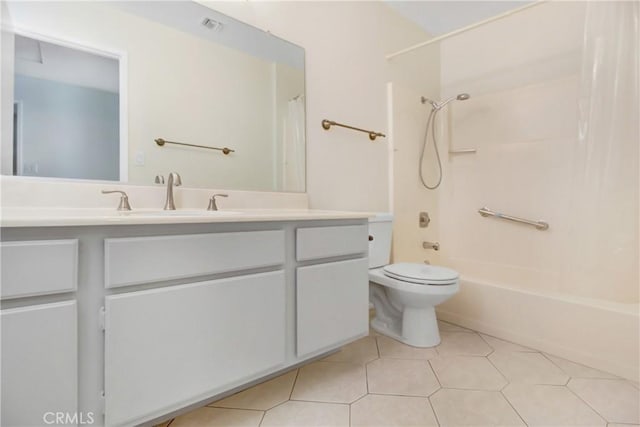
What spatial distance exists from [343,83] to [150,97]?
119 cm

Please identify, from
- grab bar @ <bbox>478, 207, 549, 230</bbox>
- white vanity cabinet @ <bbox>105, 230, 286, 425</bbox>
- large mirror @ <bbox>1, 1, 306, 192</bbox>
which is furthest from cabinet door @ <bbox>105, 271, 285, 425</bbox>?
grab bar @ <bbox>478, 207, 549, 230</bbox>

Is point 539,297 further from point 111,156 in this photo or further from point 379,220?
point 111,156

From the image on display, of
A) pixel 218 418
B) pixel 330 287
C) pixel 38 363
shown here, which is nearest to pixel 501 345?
pixel 330 287

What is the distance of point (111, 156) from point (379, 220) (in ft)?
4.81

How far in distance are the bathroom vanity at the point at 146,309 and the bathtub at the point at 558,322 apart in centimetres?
127

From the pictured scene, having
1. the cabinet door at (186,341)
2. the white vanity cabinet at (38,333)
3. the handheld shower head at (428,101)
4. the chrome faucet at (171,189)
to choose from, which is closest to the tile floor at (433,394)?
the cabinet door at (186,341)

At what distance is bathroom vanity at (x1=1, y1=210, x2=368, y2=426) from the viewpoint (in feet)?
2.43

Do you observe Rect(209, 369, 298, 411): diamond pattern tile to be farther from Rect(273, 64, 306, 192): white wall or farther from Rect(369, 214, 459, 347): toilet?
Rect(273, 64, 306, 192): white wall

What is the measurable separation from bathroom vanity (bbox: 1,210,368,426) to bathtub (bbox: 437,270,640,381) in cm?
127

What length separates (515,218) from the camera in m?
2.32

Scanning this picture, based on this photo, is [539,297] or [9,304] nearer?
[9,304]

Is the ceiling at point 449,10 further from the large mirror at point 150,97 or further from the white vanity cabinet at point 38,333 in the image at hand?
the white vanity cabinet at point 38,333

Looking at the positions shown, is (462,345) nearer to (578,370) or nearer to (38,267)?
(578,370)

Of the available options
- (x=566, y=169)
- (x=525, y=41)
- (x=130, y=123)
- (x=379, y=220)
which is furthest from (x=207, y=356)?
(x=525, y=41)
